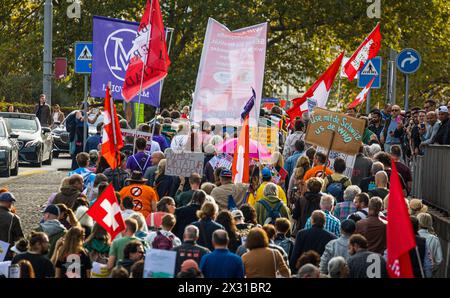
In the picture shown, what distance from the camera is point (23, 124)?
114 feet

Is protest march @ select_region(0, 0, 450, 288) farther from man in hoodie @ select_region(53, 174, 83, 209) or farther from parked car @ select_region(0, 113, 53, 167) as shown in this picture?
parked car @ select_region(0, 113, 53, 167)

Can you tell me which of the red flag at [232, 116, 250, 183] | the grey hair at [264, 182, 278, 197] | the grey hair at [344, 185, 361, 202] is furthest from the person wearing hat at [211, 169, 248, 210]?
the grey hair at [344, 185, 361, 202]

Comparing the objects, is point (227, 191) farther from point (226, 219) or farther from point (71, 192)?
point (226, 219)

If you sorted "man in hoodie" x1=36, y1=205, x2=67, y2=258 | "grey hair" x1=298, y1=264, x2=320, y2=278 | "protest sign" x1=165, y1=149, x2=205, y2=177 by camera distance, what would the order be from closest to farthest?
"grey hair" x1=298, y1=264, x2=320, y2=278 < "man in hoodie" x1=36, y1=205, x2=67, y2=258 < "protest sign" x1=165, y1=149, x2=205, y2=177

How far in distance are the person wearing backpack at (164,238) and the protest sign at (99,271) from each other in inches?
20.4

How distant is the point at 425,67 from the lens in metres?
51.3

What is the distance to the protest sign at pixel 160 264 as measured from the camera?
11.7 meters

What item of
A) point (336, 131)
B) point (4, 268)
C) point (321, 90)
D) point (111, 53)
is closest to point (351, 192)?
point (336, 131)

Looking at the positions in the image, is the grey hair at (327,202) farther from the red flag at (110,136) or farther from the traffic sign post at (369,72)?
the traffic sign post at (369,72)

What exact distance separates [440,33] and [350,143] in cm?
2330

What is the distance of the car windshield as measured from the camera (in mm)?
34500

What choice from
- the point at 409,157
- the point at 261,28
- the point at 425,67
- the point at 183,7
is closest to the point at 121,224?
Result: the point at 261,28

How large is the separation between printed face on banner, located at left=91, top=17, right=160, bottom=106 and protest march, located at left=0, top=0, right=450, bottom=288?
0.08ft
